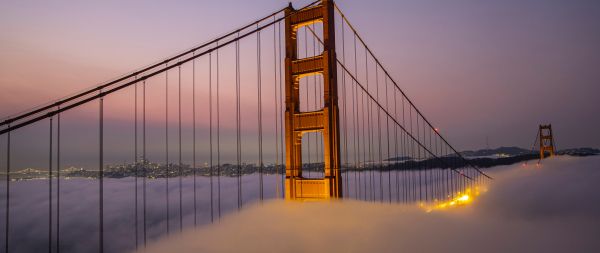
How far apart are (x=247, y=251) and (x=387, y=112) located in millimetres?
10159

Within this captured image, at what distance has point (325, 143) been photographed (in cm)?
1195

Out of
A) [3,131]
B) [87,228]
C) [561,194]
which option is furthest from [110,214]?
[3,131]

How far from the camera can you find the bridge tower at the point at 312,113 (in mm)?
11938

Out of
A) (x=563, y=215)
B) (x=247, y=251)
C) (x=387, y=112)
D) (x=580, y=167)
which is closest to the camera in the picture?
(x=247, y=251)

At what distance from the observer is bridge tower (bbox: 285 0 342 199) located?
470 inches

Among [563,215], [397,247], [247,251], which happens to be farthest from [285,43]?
[563,215]

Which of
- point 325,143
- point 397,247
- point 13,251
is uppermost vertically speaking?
point 325,143

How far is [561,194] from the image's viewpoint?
4688 cm

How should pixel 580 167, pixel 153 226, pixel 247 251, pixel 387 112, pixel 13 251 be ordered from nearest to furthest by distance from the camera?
pixel 247 251, pixel 387 112, pixel 580 167, pixel 13 251, pixel 153 226

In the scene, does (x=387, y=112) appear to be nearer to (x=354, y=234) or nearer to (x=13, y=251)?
(x=354, y=234)

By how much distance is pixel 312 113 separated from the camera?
40.4 ft

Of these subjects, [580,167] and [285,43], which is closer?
[285,43]

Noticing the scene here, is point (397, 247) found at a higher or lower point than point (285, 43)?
lower

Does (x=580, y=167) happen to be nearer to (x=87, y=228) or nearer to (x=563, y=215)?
(x=563, y=215)
